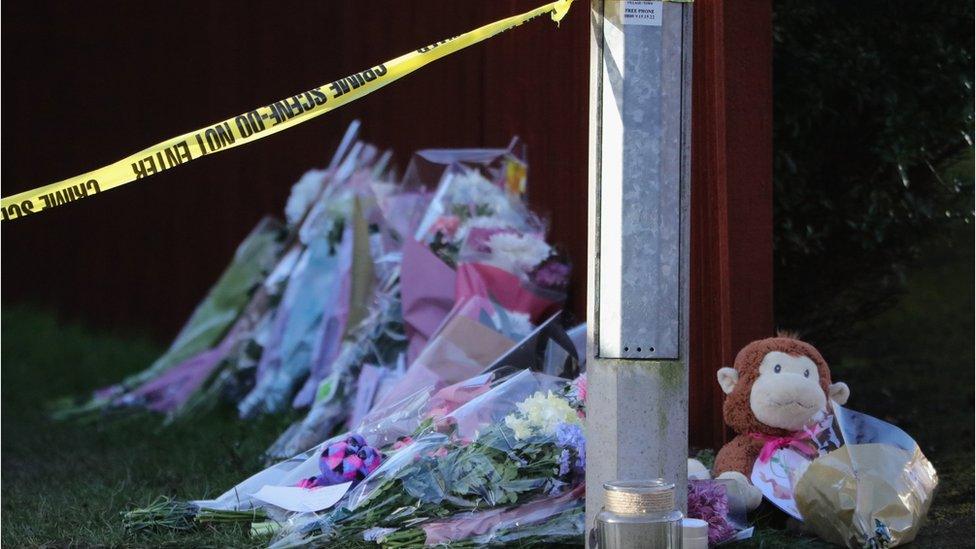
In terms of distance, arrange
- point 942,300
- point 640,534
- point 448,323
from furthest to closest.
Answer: point 942,300
point 448,323
point 640,534

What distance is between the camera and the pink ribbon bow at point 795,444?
4.77m

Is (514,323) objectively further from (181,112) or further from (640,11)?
(181,112)

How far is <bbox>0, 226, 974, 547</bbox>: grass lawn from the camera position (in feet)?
15.9

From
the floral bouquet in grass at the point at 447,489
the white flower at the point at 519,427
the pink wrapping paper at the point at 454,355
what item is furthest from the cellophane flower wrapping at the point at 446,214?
the white flower at the point at 519,427

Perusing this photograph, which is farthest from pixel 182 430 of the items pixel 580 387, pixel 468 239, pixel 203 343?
pixel 580 387

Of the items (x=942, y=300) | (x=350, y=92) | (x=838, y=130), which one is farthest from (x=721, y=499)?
(x=942, y=300)

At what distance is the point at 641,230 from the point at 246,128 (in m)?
1.22

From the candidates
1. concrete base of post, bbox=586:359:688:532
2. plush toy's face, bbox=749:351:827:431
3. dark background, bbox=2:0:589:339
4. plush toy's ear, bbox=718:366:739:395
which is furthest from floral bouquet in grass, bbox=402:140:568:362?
concrete base of post, bbox=586:359:688:532

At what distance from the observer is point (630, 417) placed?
3951 mm

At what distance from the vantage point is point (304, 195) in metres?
8.31

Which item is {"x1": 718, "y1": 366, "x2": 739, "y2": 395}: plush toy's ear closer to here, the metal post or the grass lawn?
the grass lawn

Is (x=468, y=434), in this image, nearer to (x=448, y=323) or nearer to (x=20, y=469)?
(x=448, y=323)

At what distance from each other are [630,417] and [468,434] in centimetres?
A: 91

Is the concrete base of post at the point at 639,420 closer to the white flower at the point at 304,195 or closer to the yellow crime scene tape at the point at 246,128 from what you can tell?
the yellow crime scene tape at the point at 246,128
